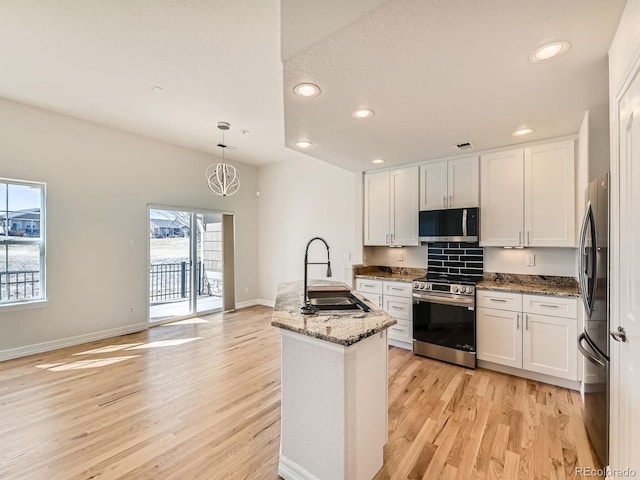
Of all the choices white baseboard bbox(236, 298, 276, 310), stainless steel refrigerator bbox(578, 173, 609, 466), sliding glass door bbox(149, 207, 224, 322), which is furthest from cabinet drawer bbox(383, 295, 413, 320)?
sliding glass door bbox(149, 207, 224, 322)

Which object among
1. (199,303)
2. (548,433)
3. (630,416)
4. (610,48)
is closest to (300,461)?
(630,416)

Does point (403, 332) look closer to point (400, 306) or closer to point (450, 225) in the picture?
point (400, 306)

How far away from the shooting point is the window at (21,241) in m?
3.52

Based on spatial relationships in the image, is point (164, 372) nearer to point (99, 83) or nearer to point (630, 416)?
point (99, 83)

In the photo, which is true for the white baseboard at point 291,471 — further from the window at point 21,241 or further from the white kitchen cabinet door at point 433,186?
the window at point 21,241

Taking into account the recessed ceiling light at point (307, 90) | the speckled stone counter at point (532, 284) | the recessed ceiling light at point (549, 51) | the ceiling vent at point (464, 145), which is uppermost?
the recessed ceiling light at point (307, 90)

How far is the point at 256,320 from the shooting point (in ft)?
Answer: 17.0

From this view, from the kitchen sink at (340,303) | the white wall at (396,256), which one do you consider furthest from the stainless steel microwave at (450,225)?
the kitchen sink at (340,303)

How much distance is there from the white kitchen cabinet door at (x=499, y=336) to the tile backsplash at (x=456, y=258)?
0.66 metres

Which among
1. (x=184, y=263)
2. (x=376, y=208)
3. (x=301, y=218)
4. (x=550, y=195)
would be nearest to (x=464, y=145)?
(x=550, y=195)

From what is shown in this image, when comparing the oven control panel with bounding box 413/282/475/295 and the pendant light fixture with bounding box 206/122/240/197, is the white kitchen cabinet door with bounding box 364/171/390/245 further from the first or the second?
the pendant light fixture with bounding box 206/122/240/197

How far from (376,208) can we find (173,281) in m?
4.09

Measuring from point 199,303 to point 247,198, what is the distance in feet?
7.85

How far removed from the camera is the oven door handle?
317cm
